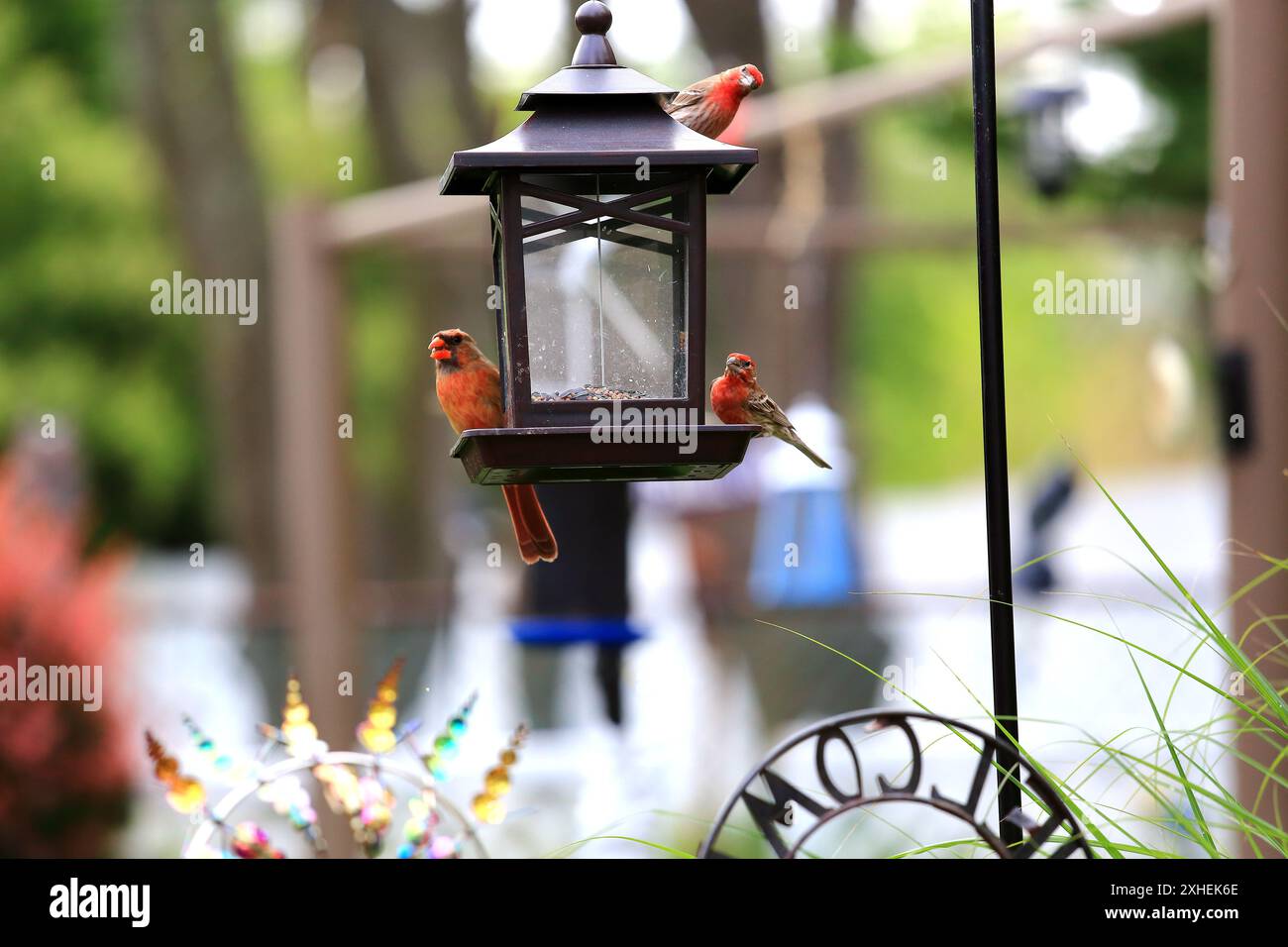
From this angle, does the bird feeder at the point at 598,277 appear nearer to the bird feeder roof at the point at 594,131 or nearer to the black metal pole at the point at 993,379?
the bird feeder roof at the point at 594,131

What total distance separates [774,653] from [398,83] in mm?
8374

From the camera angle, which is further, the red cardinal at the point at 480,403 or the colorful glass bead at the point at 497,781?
the colorful glass bead at the point at 497,781

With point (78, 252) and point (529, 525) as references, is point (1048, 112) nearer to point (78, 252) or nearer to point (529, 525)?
point (529, 525)

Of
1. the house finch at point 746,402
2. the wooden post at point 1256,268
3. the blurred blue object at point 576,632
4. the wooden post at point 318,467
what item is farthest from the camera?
the wooden post at point 318,467

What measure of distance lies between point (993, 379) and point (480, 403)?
699mm

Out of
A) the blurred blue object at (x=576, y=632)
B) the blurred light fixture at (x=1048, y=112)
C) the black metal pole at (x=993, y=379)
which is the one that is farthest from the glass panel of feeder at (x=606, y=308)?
the blurred light fixture at (x=1048, y=112)

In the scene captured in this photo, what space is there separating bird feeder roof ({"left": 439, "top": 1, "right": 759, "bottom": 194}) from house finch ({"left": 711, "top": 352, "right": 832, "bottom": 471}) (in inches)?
10.5

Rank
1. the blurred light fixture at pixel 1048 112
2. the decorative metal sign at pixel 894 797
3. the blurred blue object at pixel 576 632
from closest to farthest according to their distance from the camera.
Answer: the decorative metal sign at pixel 894 797 < the blurred blue object at pixel 576 632 < the blurred light fixture at pixel 1048 112

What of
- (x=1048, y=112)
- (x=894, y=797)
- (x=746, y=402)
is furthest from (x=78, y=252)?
(x=894, y=797)

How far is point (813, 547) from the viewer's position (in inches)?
231

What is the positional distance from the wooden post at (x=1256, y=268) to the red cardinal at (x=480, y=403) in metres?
2.33

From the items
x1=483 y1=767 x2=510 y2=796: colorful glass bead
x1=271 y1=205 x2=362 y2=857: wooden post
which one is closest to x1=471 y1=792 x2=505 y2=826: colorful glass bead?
x1=483 y1=767 x2=510 y2=796: colorful glass bead

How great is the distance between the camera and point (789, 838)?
441cm

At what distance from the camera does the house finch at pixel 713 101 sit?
1914mm
